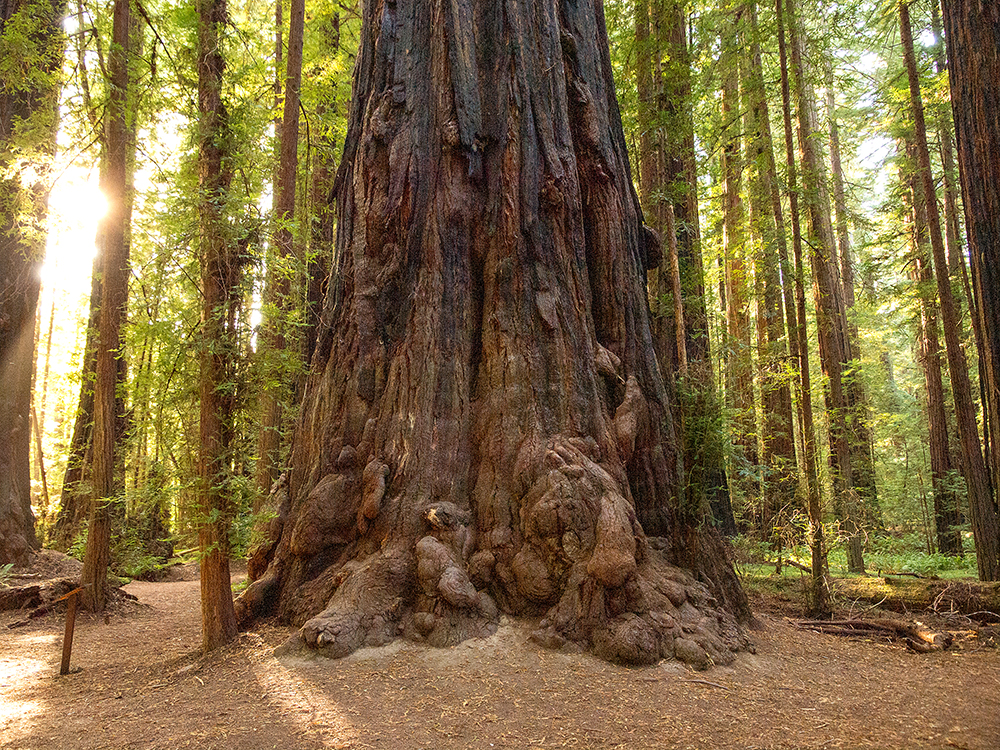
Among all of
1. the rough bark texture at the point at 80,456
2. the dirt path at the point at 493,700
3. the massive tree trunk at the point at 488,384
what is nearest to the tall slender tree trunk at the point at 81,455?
the rough bark texture at the point at 80,456

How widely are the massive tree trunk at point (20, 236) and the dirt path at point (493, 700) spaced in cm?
413

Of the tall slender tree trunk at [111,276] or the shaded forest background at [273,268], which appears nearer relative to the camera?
the shaded forest background at [273,268]

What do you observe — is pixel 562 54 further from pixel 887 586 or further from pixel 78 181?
pixel 887 586

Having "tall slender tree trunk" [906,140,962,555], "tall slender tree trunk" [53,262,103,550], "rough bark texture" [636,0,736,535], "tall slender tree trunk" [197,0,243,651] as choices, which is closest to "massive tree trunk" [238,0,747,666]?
"rough bark texture" [636,0,736,535]

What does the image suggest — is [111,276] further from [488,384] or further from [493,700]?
[493,700]

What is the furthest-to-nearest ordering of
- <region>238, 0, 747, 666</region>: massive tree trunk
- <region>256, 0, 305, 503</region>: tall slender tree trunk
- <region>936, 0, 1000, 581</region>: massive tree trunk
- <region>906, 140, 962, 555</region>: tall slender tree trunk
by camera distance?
<region>906, 140, 962, 555</region>: tall slender tree trunk → <region>256, 0, 305, 503</region>: tall slender tree trunk → <region>238, 0, 747, 666</region>: massive tree trunk → <region>936, 0, 1000, 581</region>: massive tree trunk

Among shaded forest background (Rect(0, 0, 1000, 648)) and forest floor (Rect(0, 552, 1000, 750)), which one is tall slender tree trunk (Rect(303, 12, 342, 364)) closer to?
shaded forest background (Rect(0, 0, 1000, 648))

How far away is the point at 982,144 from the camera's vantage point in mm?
3828

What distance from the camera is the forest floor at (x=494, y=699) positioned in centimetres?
382

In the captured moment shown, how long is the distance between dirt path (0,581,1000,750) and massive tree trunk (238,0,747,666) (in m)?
0.38

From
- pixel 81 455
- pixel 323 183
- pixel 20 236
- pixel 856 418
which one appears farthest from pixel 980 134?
pixel 81 455

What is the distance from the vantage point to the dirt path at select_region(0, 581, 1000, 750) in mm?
3820

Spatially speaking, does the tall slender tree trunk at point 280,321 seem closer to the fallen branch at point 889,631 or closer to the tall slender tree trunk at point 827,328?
the fallen branch at point 889,631

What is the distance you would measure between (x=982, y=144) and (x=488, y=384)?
4475mm
